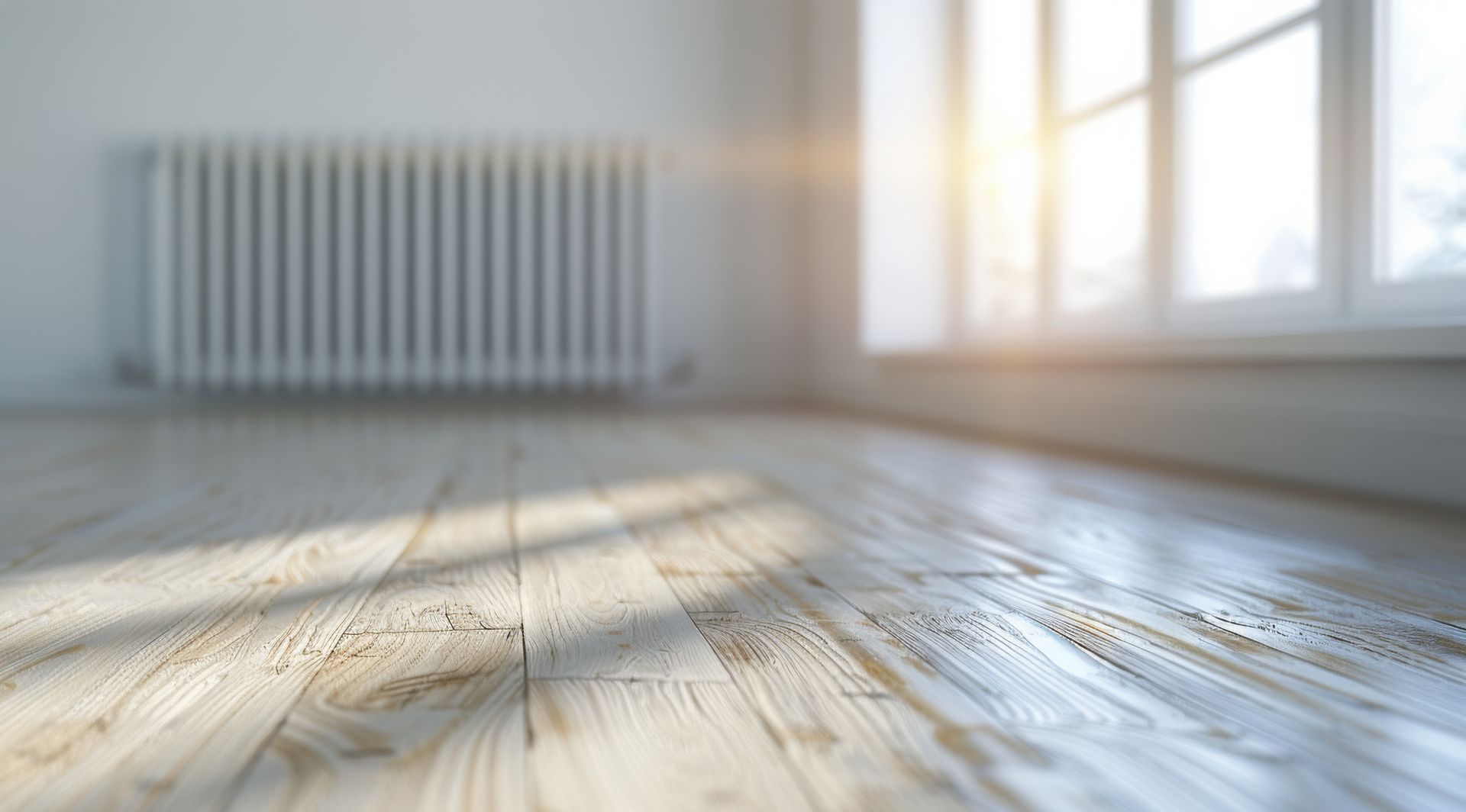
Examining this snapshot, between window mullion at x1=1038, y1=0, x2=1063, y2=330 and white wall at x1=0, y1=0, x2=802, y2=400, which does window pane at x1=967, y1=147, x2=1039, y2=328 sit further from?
white wall at x1=0, y1=0, x2=802, y2=400

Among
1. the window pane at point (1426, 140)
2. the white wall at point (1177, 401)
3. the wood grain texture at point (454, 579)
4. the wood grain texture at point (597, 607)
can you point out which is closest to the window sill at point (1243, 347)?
the white wall at point (1177, 401)

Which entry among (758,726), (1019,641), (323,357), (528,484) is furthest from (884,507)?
(323,357)

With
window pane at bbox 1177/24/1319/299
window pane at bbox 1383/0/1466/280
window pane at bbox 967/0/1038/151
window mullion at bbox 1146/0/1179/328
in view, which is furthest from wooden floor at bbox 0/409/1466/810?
window pane at bbox 967/0/1038/151

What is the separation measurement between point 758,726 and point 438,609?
12.5 inches

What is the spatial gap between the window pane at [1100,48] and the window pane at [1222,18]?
9cm

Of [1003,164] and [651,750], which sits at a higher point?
[1003,164]

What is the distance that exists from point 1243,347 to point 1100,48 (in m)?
1.02

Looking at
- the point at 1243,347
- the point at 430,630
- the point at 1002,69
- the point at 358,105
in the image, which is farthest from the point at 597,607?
the point at 358,105

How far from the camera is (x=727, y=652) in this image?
25.5 inches

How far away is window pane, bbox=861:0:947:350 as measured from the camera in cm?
316

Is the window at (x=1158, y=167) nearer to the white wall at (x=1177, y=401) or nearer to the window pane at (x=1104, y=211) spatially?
the window pane at (x=1104, y=211)

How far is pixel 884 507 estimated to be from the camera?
4.23 ft

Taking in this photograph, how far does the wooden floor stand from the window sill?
0.20 m

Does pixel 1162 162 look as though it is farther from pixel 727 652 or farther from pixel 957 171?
pixel 727 652
